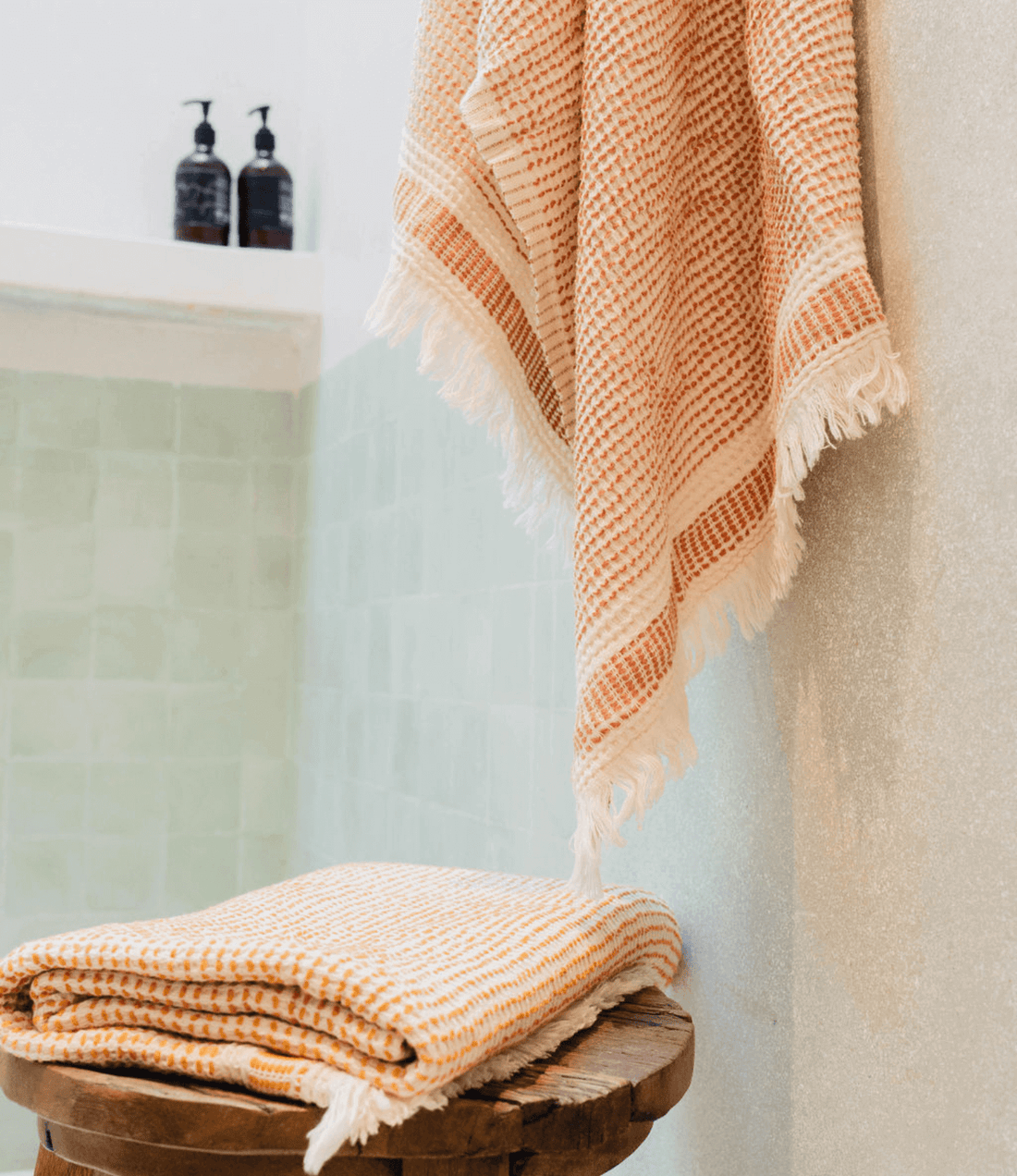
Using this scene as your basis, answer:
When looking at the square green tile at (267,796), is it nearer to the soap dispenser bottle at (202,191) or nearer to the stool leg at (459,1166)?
the soap dispenser bottle at (202,191)

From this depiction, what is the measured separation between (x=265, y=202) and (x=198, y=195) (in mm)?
93

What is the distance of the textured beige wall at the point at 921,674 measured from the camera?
49 cm

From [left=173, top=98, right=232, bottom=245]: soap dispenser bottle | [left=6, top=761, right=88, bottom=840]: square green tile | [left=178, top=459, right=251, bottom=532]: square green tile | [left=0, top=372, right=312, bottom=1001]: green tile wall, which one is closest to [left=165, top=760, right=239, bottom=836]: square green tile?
[left=0, top=372, right=312, bottom=1001]: green tile wall

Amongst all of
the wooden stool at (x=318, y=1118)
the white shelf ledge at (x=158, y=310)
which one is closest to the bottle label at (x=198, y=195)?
the white shelf ledge at (x=158, y=310)

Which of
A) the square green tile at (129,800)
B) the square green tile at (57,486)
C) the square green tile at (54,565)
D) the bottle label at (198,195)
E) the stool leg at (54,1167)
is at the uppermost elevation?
the bottle label at (198,195)

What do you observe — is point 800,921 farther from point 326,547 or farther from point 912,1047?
point 326,547

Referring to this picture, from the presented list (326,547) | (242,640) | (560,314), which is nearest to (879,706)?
(560,314)

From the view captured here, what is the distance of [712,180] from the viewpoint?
61 centimetres

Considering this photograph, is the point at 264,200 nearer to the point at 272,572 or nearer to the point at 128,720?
the point at 272,572

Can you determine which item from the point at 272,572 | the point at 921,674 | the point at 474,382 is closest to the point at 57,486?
the point at 272,572

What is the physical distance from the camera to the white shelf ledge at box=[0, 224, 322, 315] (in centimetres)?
150

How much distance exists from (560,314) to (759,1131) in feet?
1.50

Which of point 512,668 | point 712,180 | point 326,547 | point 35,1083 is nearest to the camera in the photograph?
point 35,1083

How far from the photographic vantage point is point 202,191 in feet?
5.44
